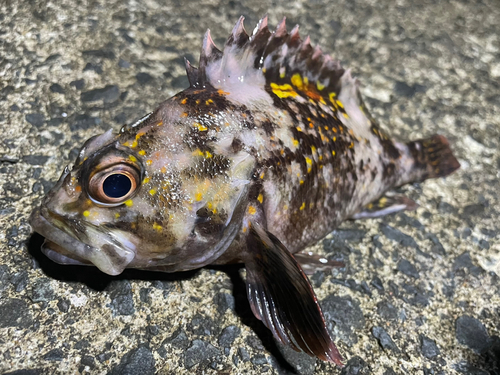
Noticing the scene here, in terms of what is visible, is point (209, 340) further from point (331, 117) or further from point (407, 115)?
point (407, 115)

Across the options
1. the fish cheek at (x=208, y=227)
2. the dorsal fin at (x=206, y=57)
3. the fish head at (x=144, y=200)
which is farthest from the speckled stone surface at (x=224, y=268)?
the dorsal fin at (x=206, y=57)

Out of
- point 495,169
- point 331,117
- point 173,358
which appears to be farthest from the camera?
point 495,169

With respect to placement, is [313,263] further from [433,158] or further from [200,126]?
[433,158]

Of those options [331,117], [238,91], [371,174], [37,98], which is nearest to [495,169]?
[371,174]

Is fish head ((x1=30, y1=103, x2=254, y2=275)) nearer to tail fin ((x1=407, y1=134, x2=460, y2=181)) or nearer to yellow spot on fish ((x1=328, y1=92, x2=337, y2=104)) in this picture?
yellow spot on fish ((x1=328, y1=92, x2=337, y2=104))

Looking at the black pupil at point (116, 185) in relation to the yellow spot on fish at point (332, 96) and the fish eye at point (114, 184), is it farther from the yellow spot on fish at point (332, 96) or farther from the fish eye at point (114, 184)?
the yellow spot on fish at point (332, 96)

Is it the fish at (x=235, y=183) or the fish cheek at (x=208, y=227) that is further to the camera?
the fish cheek at (x=208, y=227)

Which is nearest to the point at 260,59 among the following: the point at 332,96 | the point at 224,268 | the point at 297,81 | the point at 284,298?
the point at 297,81
